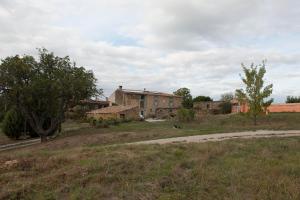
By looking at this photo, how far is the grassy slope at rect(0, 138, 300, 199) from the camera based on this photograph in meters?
8.34

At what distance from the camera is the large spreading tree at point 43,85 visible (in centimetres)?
2995

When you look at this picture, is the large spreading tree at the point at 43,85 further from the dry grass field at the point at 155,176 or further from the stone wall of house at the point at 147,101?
the stone wall of house at the point at 147,101

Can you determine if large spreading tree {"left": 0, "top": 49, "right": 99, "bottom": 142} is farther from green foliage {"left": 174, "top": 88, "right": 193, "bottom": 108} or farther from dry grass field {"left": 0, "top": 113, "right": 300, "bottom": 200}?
green foliage {"left": 174, "top": 88, "right": 193, "bottom": 108}

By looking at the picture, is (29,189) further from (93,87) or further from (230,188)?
(93,87)

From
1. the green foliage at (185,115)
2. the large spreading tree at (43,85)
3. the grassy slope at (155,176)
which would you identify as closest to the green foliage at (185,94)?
the green foliage at (185,115)

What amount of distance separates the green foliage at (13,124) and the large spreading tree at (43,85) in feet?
20.0

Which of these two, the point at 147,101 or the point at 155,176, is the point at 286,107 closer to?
the point at 147,101

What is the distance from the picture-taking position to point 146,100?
8131cm

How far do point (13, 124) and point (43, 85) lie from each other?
10395 millimetres

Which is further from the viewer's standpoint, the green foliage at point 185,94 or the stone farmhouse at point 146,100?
the green foliage at point 185,94

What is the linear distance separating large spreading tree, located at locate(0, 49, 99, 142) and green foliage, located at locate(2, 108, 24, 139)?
20.0ft

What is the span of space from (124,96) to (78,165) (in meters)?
71.7

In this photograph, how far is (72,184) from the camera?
346 inches

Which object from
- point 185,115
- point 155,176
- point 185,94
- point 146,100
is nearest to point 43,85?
point 185,115
